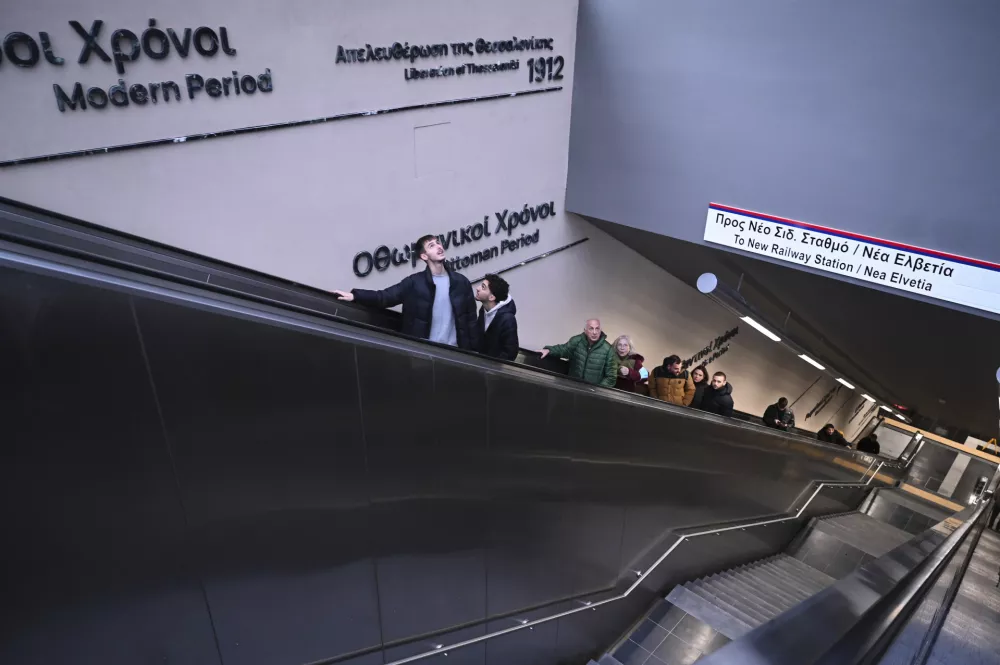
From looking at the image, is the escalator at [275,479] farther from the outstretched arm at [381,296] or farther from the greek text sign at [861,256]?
the greek text sign at [861,256]

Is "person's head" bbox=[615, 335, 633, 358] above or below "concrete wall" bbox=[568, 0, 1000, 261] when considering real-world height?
below

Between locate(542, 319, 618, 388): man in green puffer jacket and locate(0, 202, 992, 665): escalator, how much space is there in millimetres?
681

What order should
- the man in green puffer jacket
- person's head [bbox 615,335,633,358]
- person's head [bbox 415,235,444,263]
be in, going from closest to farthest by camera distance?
person's head [bbox 415,235,444,263] < the man in green puffer jacket < person's head [bbox 615,335,633,358]

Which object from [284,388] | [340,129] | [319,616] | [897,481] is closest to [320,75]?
[340,129]

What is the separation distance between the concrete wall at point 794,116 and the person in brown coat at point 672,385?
1.35 metres

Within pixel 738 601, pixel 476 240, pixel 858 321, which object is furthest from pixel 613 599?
pixel 858 321

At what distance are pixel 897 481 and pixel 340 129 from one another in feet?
32.5

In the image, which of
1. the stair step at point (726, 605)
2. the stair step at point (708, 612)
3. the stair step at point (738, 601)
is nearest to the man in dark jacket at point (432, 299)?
the stair step at point (708, 612)

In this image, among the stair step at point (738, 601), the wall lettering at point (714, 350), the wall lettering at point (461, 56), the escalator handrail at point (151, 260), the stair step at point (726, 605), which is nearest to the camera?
the escalator handrail at point (151, 260)

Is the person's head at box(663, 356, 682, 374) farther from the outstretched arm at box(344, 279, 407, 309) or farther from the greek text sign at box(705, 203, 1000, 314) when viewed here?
the outstretched arm at box(344, 279, 407, 309)

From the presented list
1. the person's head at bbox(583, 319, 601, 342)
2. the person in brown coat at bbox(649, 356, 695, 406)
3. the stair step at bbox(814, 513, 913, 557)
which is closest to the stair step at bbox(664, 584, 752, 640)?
the person in brown coat at bbox(649, 356, 695, 406)

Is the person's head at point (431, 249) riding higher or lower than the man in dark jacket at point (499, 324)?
higher

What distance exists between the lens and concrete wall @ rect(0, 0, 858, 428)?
3.47 m

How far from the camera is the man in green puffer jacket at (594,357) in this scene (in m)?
4.94
